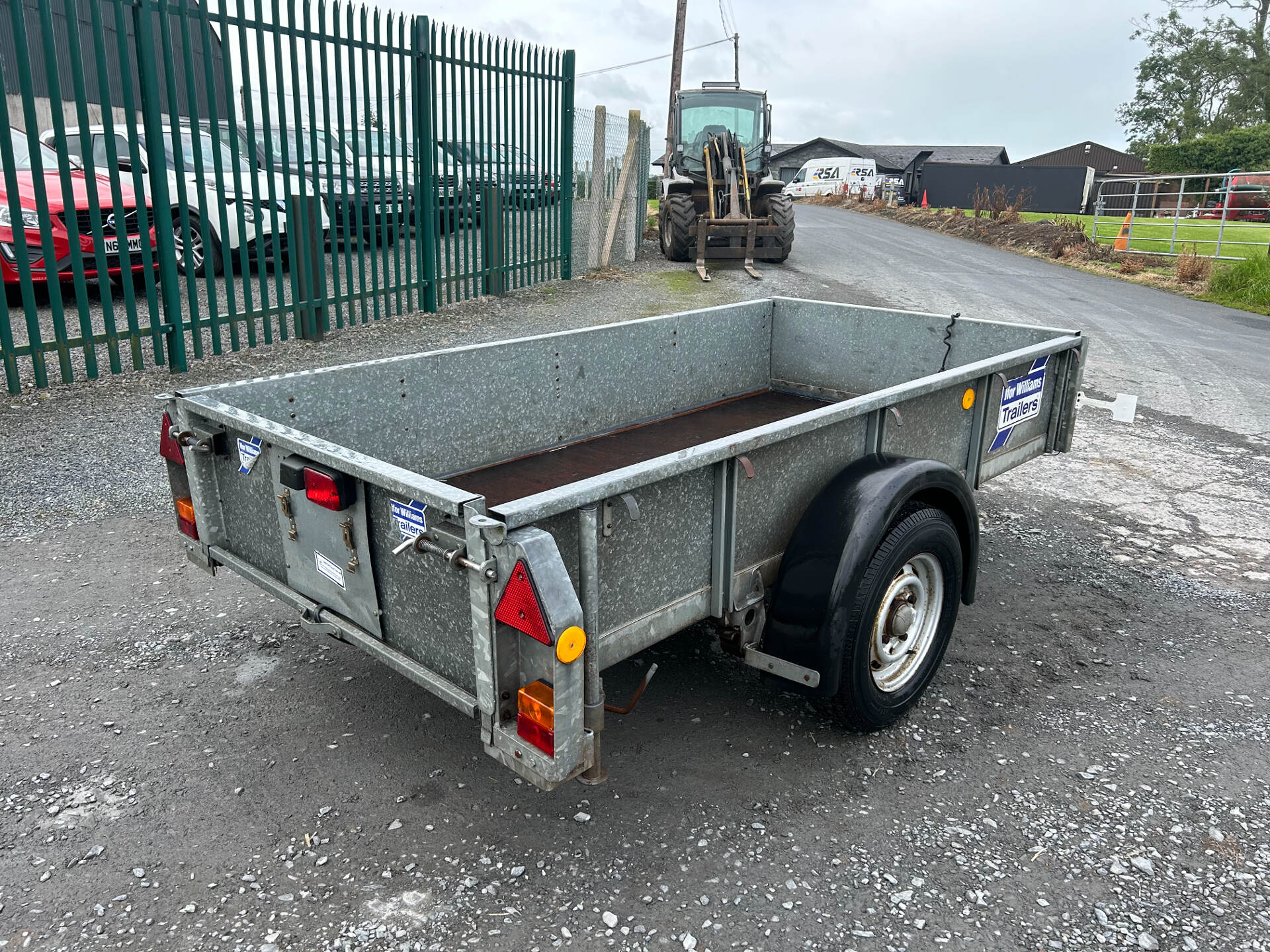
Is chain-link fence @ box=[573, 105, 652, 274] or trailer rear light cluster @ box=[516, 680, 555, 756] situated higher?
chain-link fence @ box=[573, 105, 652, 274]

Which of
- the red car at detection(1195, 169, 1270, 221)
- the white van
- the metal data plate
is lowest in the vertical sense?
the metal data plate

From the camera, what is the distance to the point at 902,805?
3.10 meters

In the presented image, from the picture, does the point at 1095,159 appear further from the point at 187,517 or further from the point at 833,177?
the point at 187,517

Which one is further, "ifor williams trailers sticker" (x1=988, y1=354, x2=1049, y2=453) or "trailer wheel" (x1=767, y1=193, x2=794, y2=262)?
"trailer wheel" (x1=767, y1=193, x2=794, y2=262)

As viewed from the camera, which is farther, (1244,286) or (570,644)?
(1244,286)

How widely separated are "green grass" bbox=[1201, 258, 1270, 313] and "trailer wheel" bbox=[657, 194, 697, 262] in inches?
336

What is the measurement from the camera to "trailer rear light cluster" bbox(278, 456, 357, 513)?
2693 mm

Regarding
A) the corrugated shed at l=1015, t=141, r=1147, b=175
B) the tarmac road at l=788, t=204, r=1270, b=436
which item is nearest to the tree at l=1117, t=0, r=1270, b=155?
the corrugated shed at l=1015, t=141, r=1147, b=175

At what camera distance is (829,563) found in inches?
120

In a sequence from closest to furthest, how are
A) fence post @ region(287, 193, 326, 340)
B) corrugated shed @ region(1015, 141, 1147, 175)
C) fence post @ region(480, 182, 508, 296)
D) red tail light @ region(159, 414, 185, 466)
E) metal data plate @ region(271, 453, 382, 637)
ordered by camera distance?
metal data plate @ region(271, 453, 382, 637) < red tail light @ region(159, 414, 185, 466) < fence post @ region(287, 193, 326, 340) < fence post @ region(480, 182, 508, 296) < corrugated shed @ region(1015, 141, 1147, 175)

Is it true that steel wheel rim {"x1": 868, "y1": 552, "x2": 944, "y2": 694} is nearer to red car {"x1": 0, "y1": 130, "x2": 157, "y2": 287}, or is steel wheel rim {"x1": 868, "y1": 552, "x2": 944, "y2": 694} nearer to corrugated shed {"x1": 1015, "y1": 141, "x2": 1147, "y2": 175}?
red car {"x1": 0, "y1": 130, "x2": 157, "y2": 287}

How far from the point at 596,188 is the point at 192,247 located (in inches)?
293

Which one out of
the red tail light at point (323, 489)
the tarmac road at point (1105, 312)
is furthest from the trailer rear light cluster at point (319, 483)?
the tarmac road at point (1105, 312)

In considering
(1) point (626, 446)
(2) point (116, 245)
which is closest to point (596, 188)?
(2) point (116, 245)
